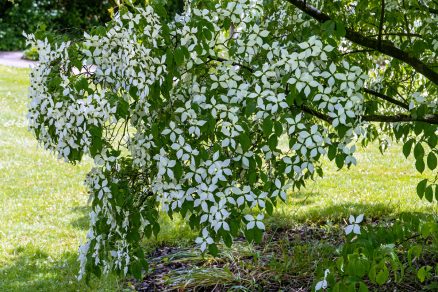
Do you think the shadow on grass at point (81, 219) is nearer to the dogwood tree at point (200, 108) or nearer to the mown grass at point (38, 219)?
the mown grass at point (38, 219)

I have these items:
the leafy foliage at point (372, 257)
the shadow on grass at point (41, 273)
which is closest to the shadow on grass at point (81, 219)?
the shadow on grass at point (41, 273)

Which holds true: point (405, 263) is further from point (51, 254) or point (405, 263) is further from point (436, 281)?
point (51, 254)

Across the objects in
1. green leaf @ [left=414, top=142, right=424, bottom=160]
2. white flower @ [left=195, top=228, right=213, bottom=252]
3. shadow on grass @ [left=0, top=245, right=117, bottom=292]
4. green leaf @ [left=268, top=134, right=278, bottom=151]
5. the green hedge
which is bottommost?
shadow on grass @ [left=0, top=245, right=117, bottom=292]

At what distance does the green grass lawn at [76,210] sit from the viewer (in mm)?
4652

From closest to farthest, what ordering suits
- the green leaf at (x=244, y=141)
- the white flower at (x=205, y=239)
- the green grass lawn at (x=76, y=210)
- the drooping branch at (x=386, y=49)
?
the green leaf at (x=244, y=141) < the white flower at (x=205, y=239) < the drooping branch at (x=386, y=49) < the green grass lawn at (x=76, y=210)

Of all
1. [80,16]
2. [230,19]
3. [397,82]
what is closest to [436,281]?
[397,82]

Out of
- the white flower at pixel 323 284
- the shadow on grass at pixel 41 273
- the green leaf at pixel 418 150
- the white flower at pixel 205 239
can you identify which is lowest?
the shadow on grass at pixel 41 273

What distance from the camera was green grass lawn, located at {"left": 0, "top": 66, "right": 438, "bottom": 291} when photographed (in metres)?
4.65

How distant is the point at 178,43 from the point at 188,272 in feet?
6.89

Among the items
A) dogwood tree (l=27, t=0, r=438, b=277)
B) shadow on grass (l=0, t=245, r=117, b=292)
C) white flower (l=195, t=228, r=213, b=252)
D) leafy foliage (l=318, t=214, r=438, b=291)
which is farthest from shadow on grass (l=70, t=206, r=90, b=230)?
leafy foliage (l=318, t=214, r=438, b=291)

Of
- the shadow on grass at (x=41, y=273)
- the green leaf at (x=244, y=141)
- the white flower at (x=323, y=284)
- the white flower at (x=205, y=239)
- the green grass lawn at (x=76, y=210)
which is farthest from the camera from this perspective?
the green grass lawn at (x=76, y=210)

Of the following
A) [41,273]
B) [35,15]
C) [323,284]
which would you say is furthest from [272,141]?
[35,15]

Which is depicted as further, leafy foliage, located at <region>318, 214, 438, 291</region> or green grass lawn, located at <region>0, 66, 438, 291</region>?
green grass lawn, located at <region>0, 66, 438, 291</region>

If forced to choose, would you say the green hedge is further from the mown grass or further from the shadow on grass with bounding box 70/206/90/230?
the shadow on grass with bounding box 70/206/90/230
